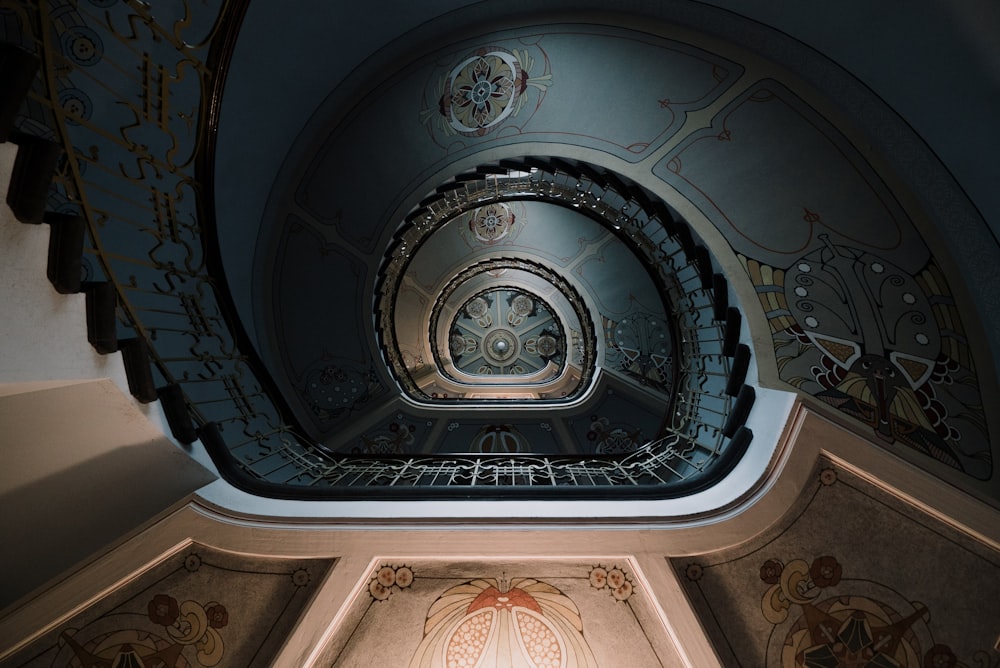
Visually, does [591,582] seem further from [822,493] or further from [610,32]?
[610,32]

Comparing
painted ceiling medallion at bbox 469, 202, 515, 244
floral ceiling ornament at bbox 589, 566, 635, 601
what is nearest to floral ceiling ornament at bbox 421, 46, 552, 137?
painted ceiling medallion at bbox 469, 202, 515, 244

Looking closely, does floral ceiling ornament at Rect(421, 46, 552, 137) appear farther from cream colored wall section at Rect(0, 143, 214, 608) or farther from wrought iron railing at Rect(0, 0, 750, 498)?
cream colored wall section at Rect(0, 143, 214, 608)

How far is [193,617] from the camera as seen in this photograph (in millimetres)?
2445

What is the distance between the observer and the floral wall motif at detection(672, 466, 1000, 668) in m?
2.34

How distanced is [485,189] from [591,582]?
213 inches

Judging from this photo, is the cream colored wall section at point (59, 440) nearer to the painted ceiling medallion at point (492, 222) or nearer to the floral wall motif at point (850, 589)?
the floral wall motif at point (850, 589)

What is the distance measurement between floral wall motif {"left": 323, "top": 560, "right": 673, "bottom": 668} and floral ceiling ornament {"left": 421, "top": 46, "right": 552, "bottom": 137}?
441 cm

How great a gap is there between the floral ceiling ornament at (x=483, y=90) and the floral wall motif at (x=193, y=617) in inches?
177

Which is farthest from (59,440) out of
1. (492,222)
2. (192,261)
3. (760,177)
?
(492,222)

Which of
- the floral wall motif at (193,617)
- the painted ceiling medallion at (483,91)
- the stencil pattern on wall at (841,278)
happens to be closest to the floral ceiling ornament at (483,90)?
the painted ceiling medallion at (483,91)

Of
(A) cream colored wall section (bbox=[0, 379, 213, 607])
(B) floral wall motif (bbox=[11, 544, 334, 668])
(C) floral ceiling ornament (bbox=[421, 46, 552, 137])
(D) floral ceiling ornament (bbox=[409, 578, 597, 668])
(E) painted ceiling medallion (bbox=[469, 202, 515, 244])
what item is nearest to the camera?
(A) cream colored wall section (bbox=[0, 379, 213, 607])

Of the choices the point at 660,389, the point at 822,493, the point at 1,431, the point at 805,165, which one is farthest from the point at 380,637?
the point at 660,389

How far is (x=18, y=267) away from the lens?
66.5 inches

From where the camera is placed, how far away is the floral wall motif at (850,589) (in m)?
2.34
